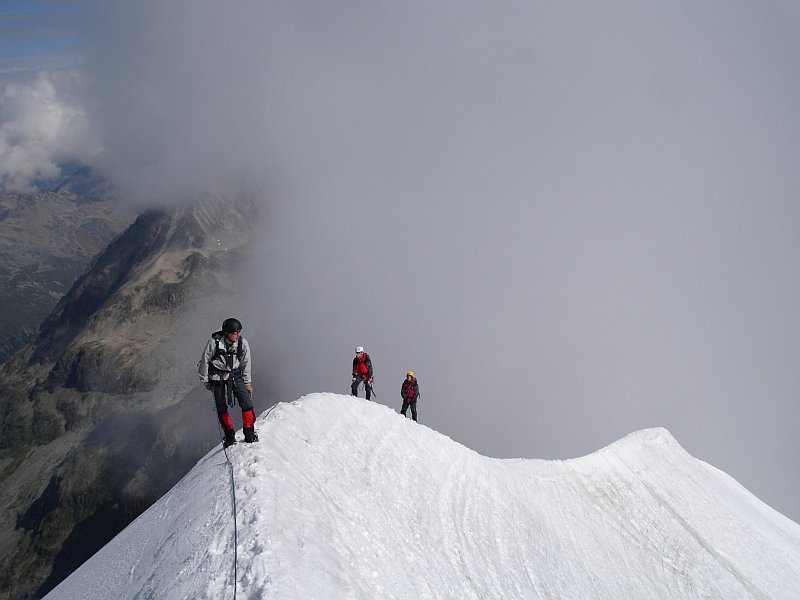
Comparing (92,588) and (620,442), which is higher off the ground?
(620,442)

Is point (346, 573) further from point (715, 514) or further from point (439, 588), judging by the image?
point (715, 514)

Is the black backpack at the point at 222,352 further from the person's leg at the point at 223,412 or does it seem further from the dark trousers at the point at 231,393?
the person's leg at the point at 223,412

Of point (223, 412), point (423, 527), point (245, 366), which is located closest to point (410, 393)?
point (423, 527)

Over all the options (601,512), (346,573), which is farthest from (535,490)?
(346,573)

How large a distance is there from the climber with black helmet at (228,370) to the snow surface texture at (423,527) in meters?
1.70

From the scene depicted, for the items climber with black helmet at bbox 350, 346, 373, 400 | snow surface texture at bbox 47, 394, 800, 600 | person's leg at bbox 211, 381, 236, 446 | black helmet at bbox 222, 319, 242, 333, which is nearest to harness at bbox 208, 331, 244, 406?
person's leg at bbox 211, 381, 236, 446

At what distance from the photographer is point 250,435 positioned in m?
16.6

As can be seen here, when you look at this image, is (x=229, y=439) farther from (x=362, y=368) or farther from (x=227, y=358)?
(x=362, y=368)

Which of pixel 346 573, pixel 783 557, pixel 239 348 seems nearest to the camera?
pixel 346 573

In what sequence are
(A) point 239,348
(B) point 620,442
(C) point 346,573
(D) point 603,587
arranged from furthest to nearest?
1. (B) point 620,442
2. (D) point 603,587
3. (A) point 239,348
4. (C) point 346,573

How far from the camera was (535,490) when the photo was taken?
26.4 meters

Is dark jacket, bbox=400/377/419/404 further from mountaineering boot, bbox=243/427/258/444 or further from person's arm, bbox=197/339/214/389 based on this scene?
person's arm, bbox=197/339/214/389

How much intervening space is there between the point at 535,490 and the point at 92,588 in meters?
19.3

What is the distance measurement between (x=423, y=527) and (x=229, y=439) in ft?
24.1
